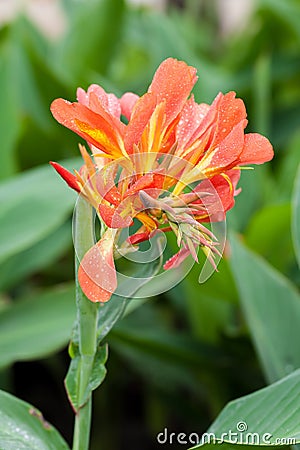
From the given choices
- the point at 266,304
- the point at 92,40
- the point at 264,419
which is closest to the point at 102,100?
the point at 264,419

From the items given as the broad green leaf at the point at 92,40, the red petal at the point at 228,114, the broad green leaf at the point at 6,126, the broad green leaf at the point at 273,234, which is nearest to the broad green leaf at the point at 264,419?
the red petal at the point at 228,114

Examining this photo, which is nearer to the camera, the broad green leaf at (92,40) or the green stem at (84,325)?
the green stem at (84,325)

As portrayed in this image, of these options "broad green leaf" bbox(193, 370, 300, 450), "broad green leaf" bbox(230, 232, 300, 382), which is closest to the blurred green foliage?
"broad green leaf" bbox(230, 232, 300, 382)

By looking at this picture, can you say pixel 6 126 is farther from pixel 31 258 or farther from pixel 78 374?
pixel 78 374

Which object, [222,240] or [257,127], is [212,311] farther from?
[222,240]

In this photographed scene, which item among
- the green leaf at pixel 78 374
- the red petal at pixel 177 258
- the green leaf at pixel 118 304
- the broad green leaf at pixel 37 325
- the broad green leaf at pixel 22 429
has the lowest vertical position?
the broad green leaf at pixel 37 325

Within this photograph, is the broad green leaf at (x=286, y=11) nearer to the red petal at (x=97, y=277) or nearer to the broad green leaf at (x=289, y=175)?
the broad green leaf at (x=289, y=175)
